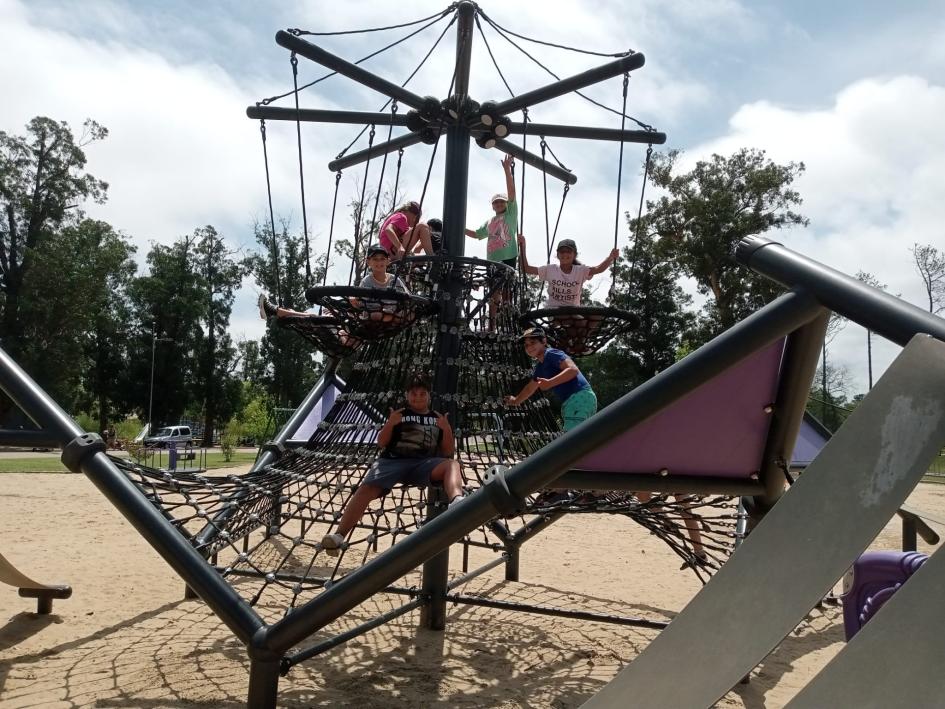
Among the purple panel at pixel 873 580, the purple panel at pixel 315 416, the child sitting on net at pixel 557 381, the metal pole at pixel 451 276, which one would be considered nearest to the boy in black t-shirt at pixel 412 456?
the metal pole at pixel 451 276

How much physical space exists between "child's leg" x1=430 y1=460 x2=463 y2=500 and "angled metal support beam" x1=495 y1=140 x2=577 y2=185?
2.35 metres

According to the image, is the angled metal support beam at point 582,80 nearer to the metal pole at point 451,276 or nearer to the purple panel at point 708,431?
the metal pole at point 451,276

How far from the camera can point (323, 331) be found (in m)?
4.35

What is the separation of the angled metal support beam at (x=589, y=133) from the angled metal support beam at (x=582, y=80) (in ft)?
0.63

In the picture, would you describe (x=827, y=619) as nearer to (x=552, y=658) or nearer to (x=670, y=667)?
(x=552, y=658)

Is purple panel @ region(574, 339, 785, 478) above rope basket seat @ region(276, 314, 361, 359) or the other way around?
the other way around

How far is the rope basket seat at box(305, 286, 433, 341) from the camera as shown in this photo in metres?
3.61

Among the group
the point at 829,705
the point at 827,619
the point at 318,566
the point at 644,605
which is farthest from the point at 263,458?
the point at 829,705

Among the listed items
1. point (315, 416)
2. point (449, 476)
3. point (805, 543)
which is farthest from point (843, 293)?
point (315, 416)

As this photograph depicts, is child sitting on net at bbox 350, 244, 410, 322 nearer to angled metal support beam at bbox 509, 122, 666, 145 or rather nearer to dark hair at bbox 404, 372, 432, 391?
dark hair at bbox 404, 372, 432, 391

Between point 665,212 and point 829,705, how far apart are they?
2950 cm

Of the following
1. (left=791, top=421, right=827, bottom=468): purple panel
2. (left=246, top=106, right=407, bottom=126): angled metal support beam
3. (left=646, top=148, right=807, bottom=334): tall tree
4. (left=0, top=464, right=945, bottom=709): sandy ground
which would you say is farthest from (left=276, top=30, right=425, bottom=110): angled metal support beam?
(left=646, top=148, right=807, bottom=334): tall tree

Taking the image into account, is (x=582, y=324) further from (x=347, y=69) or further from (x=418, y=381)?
(x=347, y=69)

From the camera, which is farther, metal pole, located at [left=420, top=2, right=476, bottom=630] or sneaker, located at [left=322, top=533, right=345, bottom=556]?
metal pole, located at [left=420, top=2, right=476, bottom=630]
